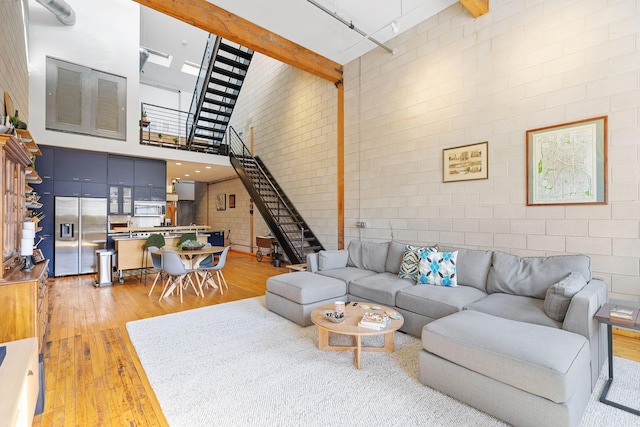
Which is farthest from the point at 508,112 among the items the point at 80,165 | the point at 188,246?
the point at 80,165

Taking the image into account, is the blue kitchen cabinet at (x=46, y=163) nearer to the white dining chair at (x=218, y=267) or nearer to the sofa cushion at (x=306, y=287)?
the white dining chair at (x=218, y=267)

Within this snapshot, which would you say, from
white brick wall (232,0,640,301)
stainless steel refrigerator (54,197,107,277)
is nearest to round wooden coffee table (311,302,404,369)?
white brick wall (232,0,640,301)

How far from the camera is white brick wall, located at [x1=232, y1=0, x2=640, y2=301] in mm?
2908

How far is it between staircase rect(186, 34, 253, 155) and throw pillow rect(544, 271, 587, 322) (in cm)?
785

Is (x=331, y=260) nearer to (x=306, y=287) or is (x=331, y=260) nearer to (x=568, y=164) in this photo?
(x=306, y=287)

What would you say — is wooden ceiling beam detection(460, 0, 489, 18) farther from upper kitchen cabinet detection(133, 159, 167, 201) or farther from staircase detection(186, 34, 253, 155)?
upper kitchen cabinet detection(133, 159, 167, 201)

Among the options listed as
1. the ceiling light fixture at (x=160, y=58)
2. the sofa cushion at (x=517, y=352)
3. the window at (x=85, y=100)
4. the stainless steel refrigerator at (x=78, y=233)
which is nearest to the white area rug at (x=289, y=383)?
the sofa cushion at (x=517, y=352)

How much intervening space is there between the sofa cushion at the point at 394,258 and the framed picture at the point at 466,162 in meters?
1.18

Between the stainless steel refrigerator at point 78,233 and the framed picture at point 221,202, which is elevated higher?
the framed picture at point 221,202

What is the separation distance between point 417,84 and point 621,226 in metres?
3.05

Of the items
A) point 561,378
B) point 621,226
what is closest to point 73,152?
point 561,378

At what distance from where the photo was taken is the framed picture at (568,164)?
118 inches

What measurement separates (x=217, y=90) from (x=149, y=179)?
294 centimetres

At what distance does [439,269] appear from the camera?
132 inches
